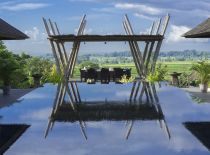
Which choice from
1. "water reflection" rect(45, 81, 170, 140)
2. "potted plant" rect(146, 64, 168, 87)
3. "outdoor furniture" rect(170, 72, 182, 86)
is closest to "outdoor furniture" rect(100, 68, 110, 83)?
"potted plant" rect(146, 64, 168, 87)

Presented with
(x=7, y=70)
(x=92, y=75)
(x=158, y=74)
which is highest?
(x=7, y=70)

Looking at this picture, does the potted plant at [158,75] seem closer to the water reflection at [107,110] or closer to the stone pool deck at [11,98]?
the water reflection at [107,110]

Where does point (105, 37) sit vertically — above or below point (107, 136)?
above

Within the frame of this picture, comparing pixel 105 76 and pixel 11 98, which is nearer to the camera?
pixel 11 98

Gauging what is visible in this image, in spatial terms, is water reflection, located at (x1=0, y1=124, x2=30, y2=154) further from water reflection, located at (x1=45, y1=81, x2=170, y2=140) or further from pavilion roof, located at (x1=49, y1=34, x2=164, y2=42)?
pavilion roof, located at (x1=49, y1=34, x2=164, y2=42)

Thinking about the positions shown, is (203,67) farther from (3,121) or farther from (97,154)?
(97,154)

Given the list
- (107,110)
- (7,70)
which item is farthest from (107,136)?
(7,70)

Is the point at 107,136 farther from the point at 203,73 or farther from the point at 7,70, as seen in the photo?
the point at 203,73

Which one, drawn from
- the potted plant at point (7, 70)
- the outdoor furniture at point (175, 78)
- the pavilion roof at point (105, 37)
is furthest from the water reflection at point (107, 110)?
the outdoor furniture at point (175, 78)

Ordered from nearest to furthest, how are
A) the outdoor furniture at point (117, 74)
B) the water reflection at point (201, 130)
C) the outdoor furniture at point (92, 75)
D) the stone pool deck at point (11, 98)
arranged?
the water reflection at point (201, 130) → the stone pool deck at point (11, 98) → the outdoor furniture at point (92, 75) → the outdoor furniture at point (117, 74)

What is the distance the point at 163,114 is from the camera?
1208cm

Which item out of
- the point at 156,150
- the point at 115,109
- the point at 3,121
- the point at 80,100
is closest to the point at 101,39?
the point at 80,100

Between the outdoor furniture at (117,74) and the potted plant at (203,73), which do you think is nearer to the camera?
the potted plant at (203,73)

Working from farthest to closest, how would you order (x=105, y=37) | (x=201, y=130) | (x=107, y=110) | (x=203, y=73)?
(x=105, y=37) < (x=203, y=73) < (x=107, y=110) < (x=201, y=130)
